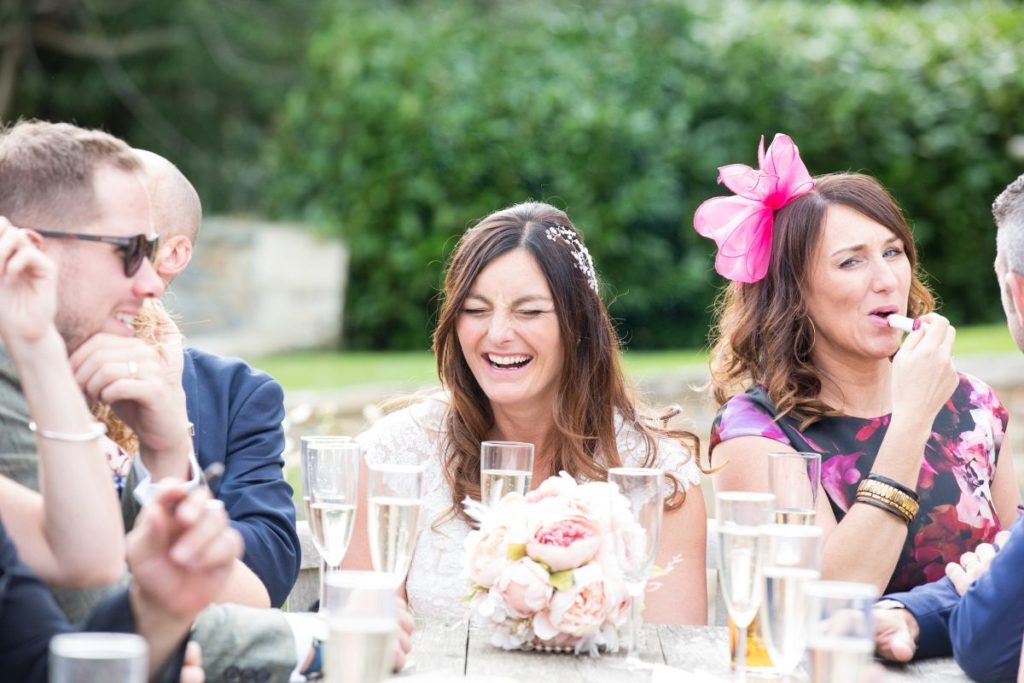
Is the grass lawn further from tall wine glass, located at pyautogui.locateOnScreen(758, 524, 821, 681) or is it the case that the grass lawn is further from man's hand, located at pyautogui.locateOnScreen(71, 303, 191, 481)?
tall wine glass, located at pyautogui.locateOnScreen(758, 524, 821, 681)

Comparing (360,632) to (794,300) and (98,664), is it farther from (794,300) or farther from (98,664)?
(794,300)

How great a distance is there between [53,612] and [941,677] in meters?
1.67

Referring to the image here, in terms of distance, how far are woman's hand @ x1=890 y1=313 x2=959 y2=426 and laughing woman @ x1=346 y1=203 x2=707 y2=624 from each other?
1.99ft

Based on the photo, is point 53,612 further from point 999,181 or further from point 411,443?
point 999,181

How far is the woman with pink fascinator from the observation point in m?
3.44

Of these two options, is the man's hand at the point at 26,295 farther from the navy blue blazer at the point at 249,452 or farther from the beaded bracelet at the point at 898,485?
the beaded bracelet at the point at 898,485

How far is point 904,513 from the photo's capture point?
318 cm

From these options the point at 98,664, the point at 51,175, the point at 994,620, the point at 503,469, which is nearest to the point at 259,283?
the point at 503,469

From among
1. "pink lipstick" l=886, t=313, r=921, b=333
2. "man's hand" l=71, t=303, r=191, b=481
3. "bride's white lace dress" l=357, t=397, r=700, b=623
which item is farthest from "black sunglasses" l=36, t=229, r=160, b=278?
"pink lipstick" l=886, t=313, r=921, b=333

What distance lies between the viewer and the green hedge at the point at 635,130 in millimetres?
10375

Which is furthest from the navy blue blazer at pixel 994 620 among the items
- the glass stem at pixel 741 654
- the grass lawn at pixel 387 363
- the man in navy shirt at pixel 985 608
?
the grass lawn at pixel 387 363

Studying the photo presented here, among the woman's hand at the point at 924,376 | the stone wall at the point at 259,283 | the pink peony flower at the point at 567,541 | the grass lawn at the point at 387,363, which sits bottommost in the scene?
the grass lawn at the point at 387,363

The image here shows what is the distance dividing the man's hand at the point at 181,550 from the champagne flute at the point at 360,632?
166 millimetres

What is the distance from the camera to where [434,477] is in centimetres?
370
